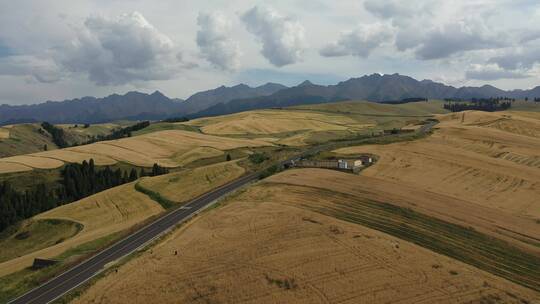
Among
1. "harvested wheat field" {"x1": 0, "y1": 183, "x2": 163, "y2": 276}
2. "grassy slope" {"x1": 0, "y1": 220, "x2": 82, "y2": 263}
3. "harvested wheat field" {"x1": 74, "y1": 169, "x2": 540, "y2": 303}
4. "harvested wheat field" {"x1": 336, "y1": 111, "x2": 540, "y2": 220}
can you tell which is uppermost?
"harvested wheat field" {"x1": 74, "y1": 169, "x2": 540, "y2": 303}

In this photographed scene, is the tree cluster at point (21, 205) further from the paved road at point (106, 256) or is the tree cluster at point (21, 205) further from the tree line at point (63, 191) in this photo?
the paved road at point (106, 256)

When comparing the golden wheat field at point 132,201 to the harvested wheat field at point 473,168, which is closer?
the golden wheat field at point 132,201

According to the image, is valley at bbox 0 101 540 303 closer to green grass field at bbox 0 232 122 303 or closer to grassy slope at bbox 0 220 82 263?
green grass field at bbox 0 232 122 303

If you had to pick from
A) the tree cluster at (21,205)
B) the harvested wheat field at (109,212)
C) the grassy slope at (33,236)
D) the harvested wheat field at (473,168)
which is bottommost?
the tree cluster at (21,205)

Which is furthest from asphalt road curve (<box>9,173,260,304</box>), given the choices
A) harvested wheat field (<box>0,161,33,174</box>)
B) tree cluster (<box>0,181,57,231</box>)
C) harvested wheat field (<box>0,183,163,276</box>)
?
A: harvested wheat field (<box>0,161,33,174</box>)

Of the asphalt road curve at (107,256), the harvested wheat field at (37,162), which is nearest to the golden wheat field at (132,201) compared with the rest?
the asphalt road curve at (107,256)

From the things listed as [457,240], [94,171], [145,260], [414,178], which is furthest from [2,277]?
[94,171]
